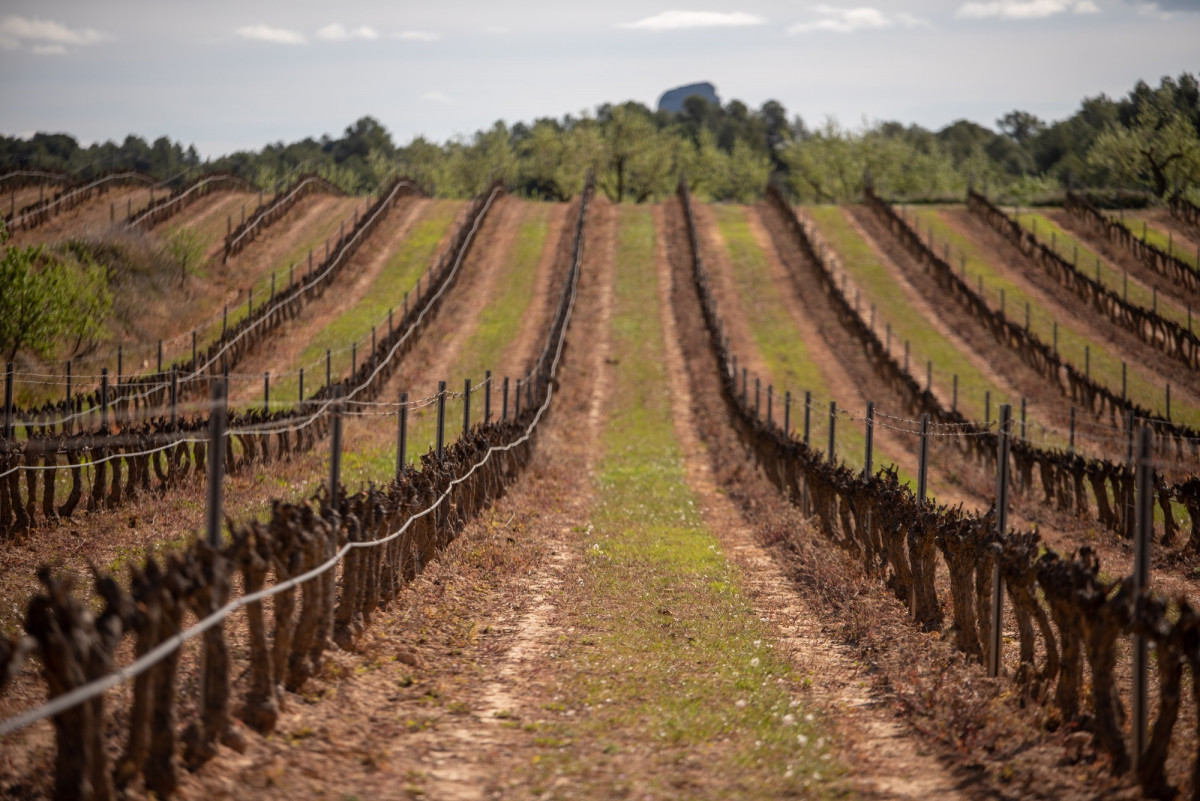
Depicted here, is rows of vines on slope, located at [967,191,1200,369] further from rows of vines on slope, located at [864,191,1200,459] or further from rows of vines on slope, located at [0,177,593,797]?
rows of vines on slope, located at [0,177,593,797]

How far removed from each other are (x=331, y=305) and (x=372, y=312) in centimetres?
215

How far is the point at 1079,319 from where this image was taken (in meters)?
46.1

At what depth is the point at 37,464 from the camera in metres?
16.7

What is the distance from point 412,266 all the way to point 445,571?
130 ft

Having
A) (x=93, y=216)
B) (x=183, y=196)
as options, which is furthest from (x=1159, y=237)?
(x=93, y=216)

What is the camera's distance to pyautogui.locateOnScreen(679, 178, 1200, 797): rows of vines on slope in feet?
23.7

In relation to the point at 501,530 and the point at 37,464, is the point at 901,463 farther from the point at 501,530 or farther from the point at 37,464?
the point at 37,464

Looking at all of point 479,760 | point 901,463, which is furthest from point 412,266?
point 479,760

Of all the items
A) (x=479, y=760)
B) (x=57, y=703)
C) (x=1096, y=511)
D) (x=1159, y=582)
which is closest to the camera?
(x=57, y=703)

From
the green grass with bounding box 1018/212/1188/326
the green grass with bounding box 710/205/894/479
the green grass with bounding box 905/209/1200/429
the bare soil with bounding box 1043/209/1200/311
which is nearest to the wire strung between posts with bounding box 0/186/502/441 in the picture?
the green grass with bounding box 710/205/894/479

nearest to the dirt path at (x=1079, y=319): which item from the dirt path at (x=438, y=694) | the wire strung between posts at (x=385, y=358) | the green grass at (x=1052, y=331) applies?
the green grass at (x=1052, y=331)

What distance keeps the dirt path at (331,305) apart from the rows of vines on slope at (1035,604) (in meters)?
17.3

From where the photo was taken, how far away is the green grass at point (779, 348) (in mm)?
32169

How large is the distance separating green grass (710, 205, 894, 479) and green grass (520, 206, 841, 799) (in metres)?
8.31
